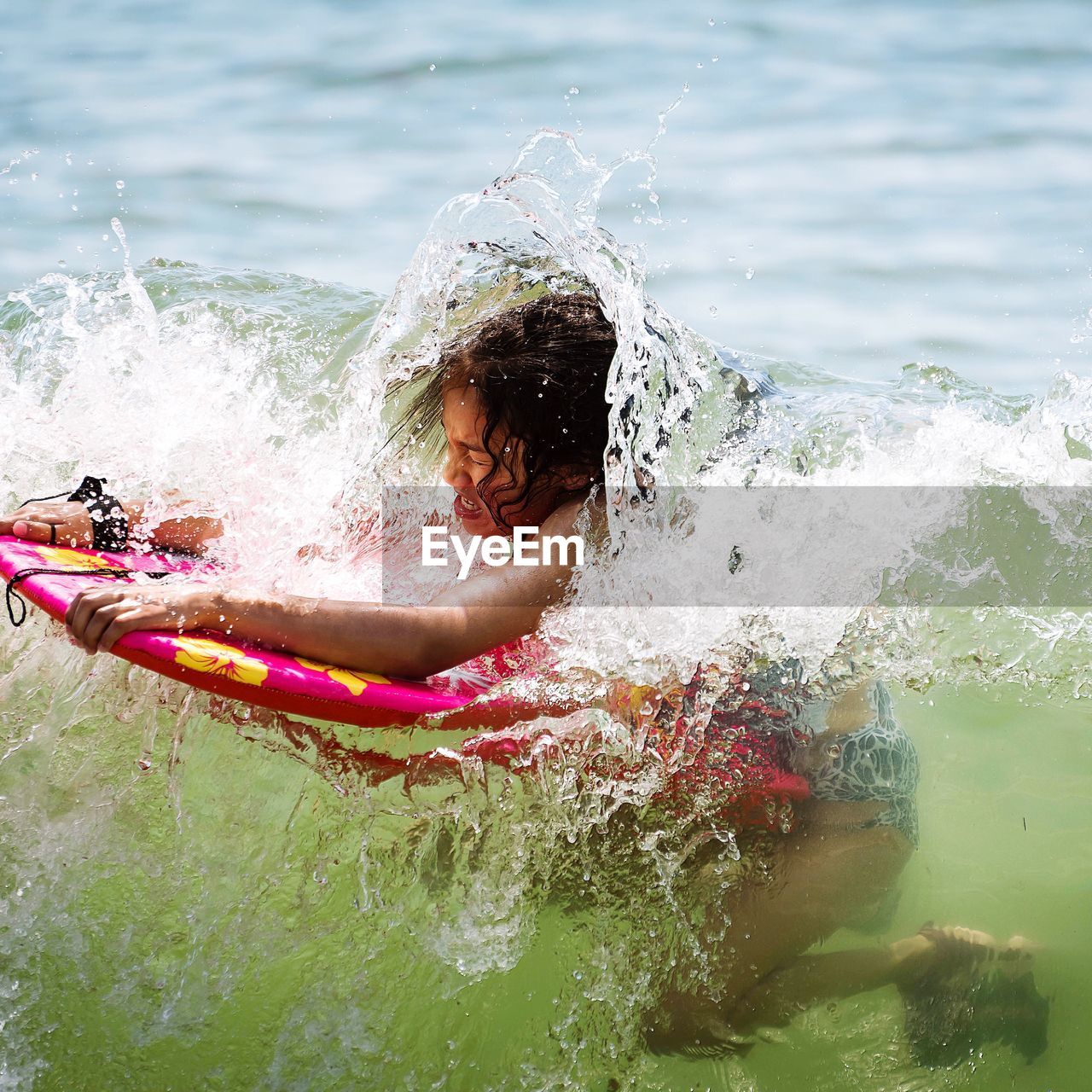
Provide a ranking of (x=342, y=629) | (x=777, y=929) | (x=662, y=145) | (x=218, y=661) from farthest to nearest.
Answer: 1. (x=662, y=145)
2. (x=777, y=929)
3. (x=342, y=629)
4. (x=218, y=661)

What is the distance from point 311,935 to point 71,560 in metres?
0.73

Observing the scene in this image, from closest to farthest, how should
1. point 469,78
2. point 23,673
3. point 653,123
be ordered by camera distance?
point 23,673, point 653,123, point 469,78

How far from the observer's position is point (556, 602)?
173cm

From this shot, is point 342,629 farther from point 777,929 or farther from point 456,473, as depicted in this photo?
point 777,929

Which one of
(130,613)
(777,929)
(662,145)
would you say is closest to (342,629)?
(130,613)

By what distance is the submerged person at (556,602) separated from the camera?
1.68m

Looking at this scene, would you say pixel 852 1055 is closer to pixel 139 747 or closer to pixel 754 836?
pixel 754 836

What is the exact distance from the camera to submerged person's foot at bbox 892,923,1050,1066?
6.43ft

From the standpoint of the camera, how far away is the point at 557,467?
1.84 metres

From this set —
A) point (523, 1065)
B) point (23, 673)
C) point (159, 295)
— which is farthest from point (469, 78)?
point (523, 1065)

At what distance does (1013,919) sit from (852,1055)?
0.41 metres

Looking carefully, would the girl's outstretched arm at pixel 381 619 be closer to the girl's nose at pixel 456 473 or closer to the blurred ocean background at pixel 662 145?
the girl's nose at pixel 456 473

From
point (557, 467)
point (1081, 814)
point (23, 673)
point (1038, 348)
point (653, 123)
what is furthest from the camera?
point (653, 123)

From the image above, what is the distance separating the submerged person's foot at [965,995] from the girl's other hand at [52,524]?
162cm
